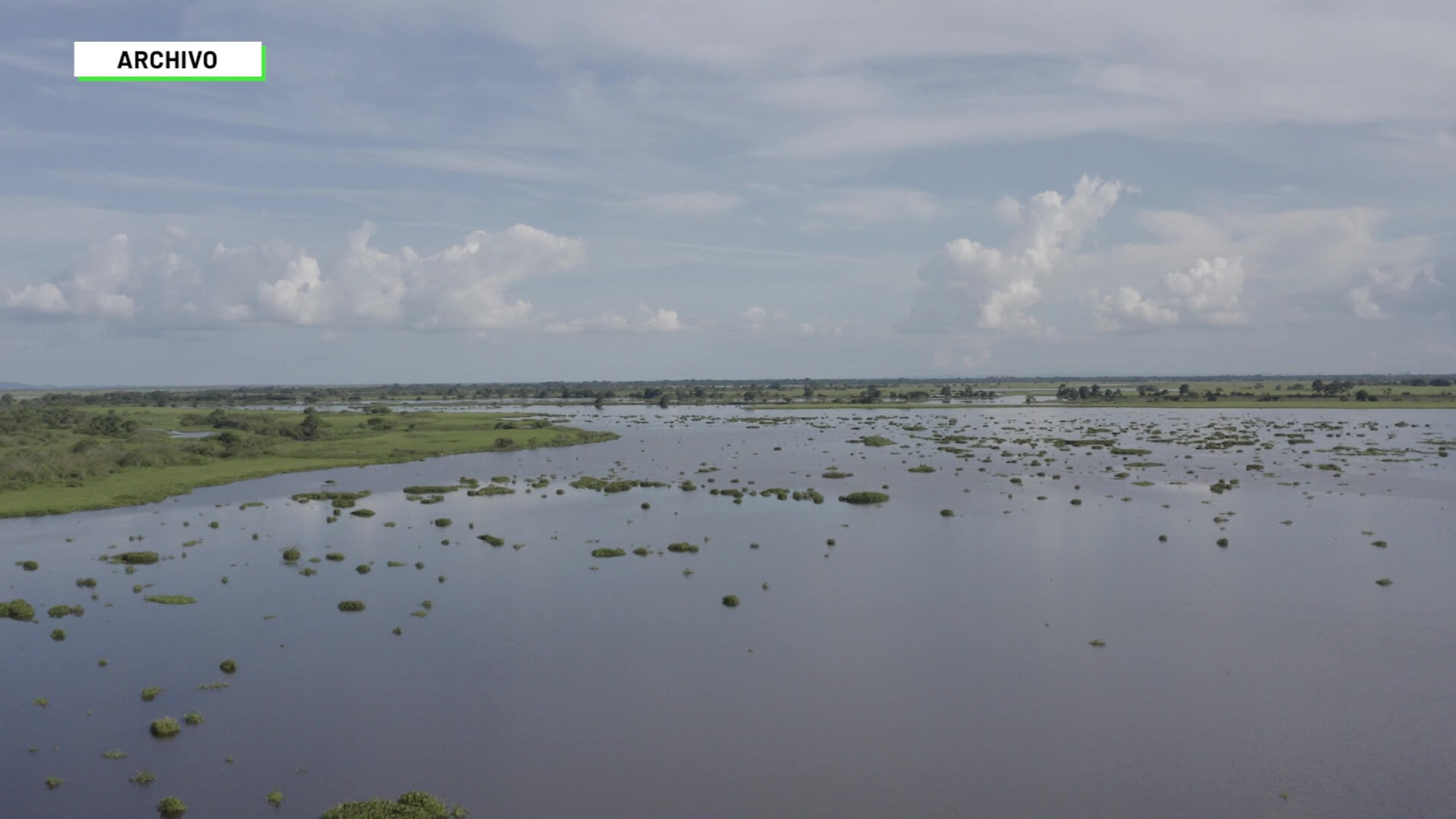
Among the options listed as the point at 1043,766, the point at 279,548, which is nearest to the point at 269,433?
the point at 279,548

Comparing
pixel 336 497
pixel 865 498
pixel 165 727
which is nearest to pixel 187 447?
pixel 336 497

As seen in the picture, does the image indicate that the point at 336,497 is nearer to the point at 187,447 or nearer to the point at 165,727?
the point at 187,447

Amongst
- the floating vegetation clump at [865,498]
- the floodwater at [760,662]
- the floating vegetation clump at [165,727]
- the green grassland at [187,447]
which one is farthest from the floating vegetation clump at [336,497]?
the floating vegetation clump at [165,727]

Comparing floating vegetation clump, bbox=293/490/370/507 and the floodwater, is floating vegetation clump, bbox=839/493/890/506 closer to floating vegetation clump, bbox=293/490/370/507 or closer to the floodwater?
the floodwater

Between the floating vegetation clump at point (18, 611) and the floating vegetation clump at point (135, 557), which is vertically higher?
the floating vegetation clump at point (135, 557)

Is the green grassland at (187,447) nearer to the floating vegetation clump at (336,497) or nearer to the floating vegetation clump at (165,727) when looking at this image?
the floating vegetation clump at (336,497)

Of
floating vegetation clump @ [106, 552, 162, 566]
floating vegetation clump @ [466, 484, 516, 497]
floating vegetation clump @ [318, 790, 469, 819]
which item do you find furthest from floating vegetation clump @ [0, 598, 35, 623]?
floating vegetation clump @ [466, 484, 516, 497]

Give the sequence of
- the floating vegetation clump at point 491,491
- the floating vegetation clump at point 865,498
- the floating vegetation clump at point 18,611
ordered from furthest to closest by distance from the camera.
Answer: the floating vegetation clump at point 491,491 → the floating vegetation clump at point 865,498 → the floating vegetation clump at point 18,611

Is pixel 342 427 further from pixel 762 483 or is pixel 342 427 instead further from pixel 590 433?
pixel 762 483
